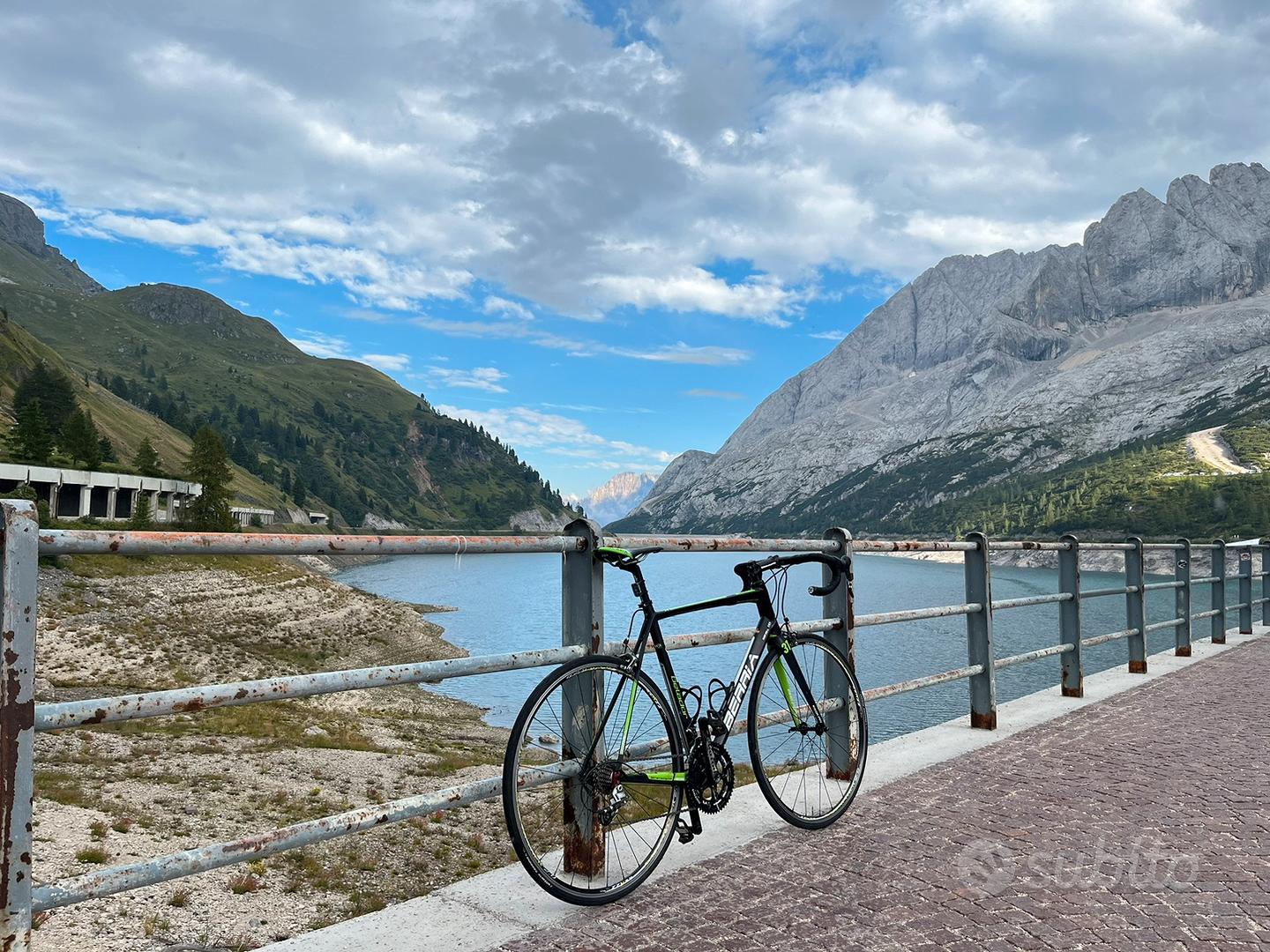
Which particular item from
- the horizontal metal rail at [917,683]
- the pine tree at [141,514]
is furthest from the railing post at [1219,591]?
the pine tree at [141,514]

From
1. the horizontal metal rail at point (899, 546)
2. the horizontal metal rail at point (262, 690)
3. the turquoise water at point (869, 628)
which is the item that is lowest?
the turquoise water at point (869, 628)

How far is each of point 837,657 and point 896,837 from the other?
1.29 m

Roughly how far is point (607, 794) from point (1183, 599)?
13.1 meters

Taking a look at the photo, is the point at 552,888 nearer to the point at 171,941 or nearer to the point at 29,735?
the point at 29,735

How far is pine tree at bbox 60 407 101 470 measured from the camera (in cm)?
10069

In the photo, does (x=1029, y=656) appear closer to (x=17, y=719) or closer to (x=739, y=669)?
(x=739, y=669)

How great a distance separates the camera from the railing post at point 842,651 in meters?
6.07

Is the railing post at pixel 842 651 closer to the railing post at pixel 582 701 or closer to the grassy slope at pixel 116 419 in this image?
the railing post at pixel 582 701

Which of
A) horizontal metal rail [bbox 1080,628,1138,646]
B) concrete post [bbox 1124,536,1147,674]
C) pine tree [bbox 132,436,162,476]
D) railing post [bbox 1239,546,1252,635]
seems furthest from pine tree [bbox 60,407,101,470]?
horizontal metal rail [bbox 1080,628,1138,646]

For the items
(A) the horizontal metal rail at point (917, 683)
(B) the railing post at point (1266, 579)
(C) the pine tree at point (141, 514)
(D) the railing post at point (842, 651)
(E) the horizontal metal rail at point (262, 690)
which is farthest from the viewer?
(C) the pine tree at point (141, 514)

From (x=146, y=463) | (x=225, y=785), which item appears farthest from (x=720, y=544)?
(x=146, y=463)

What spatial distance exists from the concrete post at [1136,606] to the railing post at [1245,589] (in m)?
6.08

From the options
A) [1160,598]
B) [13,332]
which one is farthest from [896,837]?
[13,332]

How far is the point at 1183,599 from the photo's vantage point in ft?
44.6
